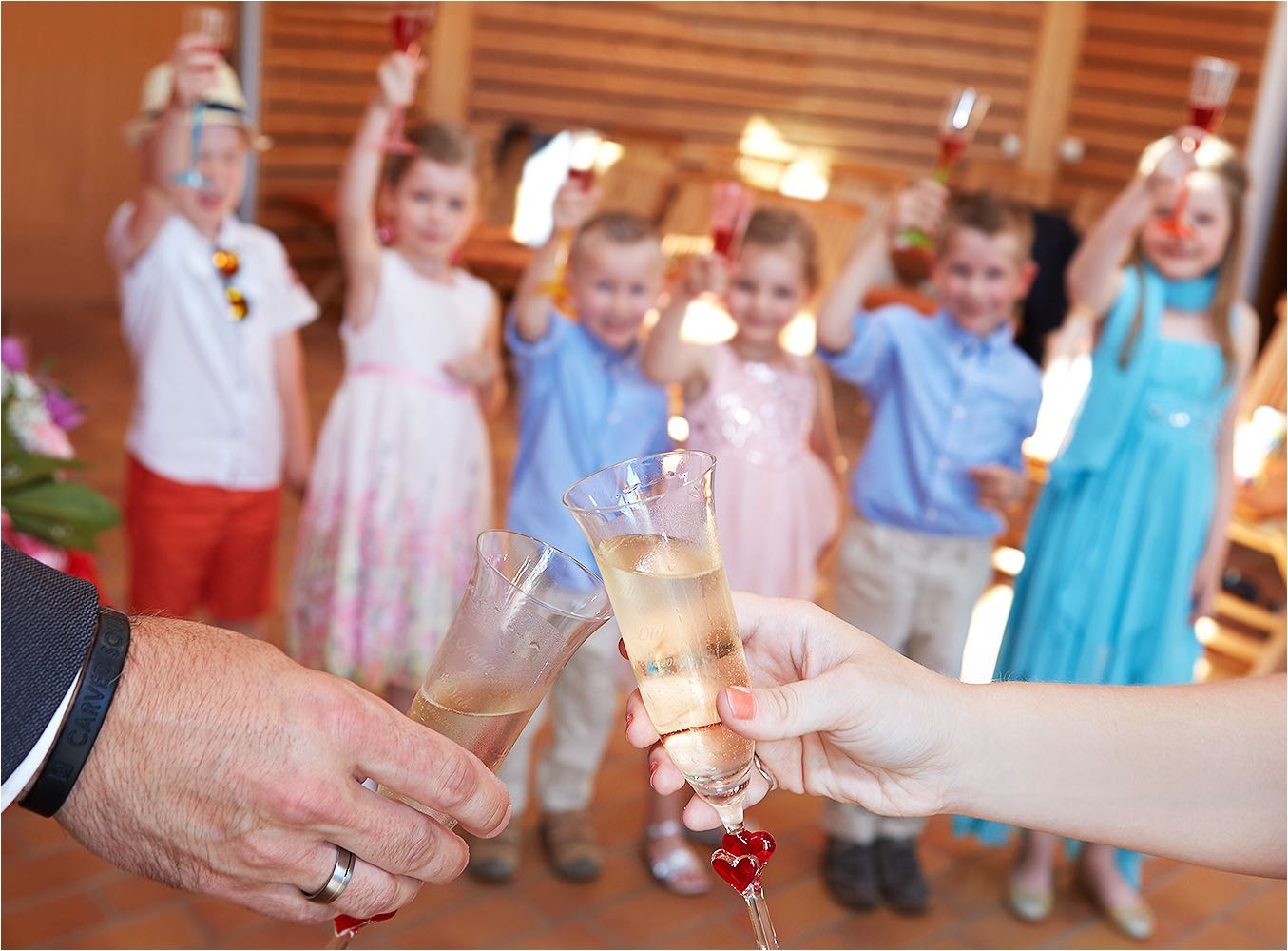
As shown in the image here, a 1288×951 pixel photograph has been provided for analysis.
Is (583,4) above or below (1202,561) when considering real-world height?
above

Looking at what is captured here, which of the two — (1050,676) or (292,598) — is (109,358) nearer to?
(292,598)

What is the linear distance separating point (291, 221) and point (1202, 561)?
7002 mm

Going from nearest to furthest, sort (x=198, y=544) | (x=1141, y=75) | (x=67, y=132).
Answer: (x=198, y=544) < (x=67, y=132) < (x=1141, y=75)

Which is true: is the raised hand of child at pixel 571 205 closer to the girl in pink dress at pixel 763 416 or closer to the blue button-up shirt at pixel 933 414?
the girl in pink dress at pixel 763 416

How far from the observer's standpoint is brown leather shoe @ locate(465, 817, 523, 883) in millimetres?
2982

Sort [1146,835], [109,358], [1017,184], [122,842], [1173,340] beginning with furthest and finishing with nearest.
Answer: [1017,184], [109,358], [1173,340], [1146,835], [122,842]

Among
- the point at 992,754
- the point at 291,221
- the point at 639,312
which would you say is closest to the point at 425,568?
the point at 639,312

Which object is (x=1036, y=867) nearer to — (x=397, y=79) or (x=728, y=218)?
(x=728, y=218)

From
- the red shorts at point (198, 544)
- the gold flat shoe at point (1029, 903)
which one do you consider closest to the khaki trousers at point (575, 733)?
the red shorts at point (198, 544)

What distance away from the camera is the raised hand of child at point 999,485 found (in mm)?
3016

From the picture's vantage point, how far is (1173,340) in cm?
311

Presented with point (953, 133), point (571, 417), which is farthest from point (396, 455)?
point (953, 133)

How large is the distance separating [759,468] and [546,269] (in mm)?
669

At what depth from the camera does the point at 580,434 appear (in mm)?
3104
